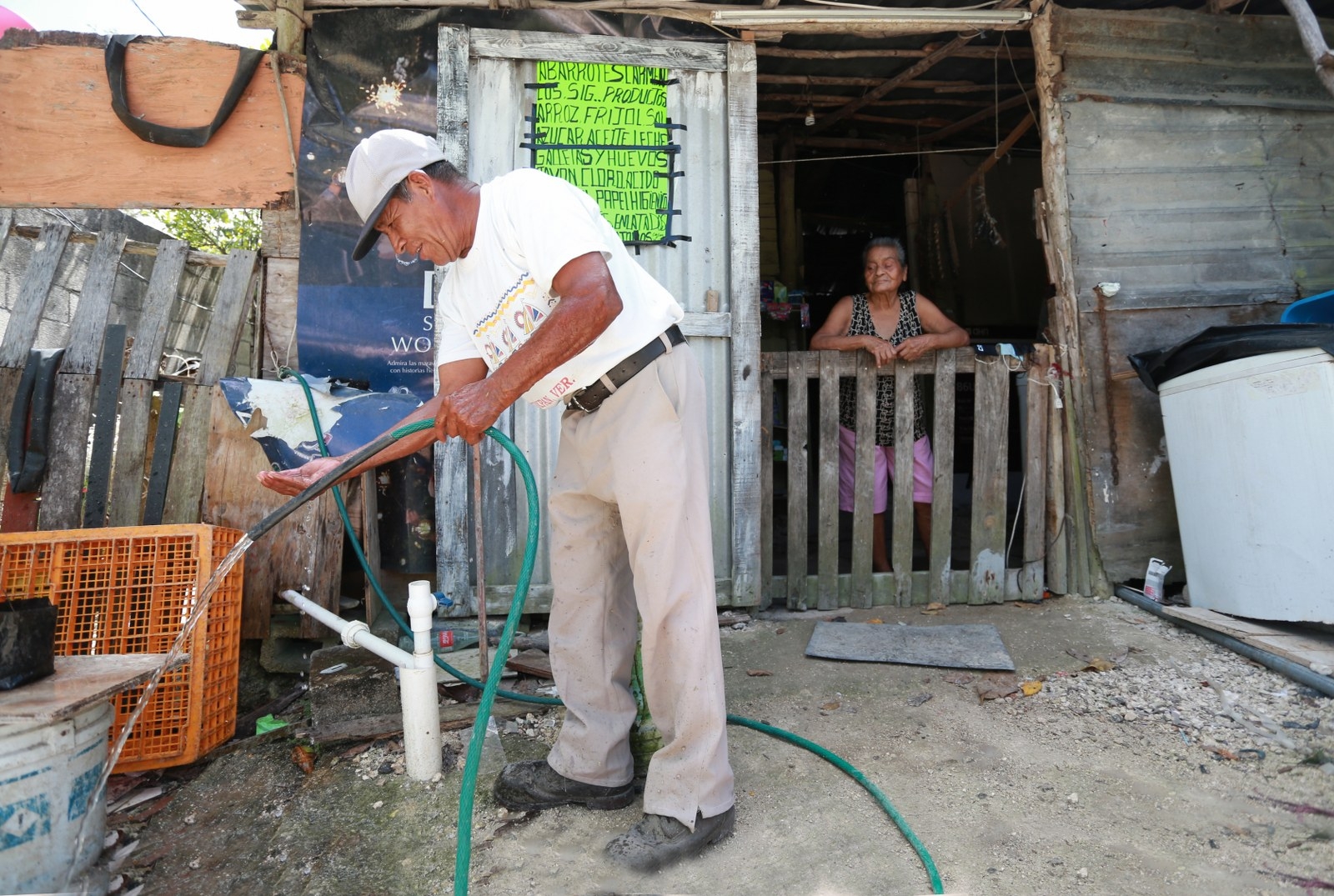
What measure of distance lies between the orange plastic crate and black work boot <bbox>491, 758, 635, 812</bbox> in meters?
1.23

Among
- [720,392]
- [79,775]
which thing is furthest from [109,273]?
[720,392]

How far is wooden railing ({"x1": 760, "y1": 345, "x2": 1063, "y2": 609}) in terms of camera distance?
4371mm

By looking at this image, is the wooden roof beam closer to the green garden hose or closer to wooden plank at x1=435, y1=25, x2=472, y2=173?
wooden plank at x1=435, y1=25, x2=472, y2=173

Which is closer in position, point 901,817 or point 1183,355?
point 901,817

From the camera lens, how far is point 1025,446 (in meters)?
4.49

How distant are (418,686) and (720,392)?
7.32 ft

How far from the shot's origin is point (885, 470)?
4.59 m

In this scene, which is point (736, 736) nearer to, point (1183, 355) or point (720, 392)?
point (720, 392)

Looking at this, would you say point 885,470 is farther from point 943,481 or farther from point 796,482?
point 796,482

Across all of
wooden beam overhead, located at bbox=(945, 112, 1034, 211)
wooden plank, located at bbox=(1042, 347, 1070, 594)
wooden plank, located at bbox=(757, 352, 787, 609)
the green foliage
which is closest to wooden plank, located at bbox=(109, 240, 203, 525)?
wooden plank, located at bbox=(757, 352, 787, 609)

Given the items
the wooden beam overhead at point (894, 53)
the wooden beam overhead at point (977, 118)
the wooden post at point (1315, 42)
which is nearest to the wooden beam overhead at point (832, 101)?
the wooden beam overhead at point (977, 118)

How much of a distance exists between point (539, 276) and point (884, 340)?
2.83 metres

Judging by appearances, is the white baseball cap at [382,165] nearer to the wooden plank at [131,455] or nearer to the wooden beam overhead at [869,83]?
the wooden plank at [131,455]

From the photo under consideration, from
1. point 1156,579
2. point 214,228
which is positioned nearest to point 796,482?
point 1156,579
